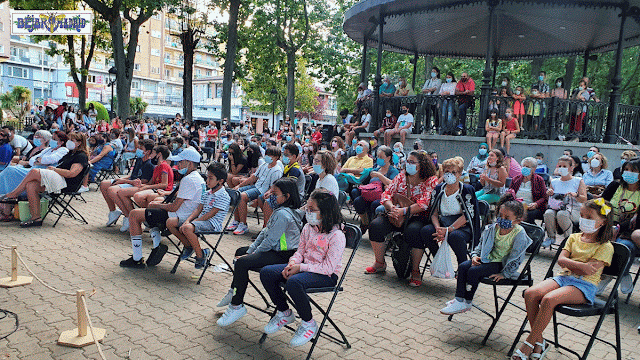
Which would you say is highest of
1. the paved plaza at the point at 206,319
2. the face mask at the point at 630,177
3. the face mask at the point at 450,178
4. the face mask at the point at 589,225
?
the face mask at the point at 630,177

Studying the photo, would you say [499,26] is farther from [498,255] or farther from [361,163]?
[498,255]

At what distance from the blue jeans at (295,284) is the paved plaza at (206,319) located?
15.0 inches

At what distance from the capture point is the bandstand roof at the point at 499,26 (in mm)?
12555

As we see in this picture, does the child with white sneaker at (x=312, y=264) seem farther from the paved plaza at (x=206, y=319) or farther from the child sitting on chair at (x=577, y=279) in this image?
the child sitting on chair at (x=577, y=279)

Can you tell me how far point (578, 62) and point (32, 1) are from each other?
89.8 feet

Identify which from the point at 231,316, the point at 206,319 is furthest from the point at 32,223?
the point at 231,316

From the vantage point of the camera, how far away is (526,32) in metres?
15.7

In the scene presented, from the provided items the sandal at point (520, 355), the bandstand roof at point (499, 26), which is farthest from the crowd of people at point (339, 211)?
the bandstand roof at point (499, 26)

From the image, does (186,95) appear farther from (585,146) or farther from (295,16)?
(585,146)

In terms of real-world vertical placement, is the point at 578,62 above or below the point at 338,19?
below

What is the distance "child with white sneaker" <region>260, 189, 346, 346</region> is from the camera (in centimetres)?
405

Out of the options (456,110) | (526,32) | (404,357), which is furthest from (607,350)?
(526,32)

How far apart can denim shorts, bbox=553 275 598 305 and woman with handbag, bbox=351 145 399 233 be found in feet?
12.1

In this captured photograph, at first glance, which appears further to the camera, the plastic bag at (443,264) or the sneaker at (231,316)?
the plastic bag at (443,264)
